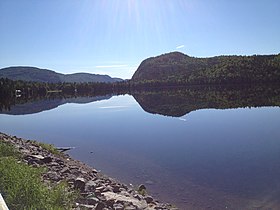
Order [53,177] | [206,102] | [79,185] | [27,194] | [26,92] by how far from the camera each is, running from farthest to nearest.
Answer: [26,92] < [206,102] < [53,177] < [79,185] < [27,194]

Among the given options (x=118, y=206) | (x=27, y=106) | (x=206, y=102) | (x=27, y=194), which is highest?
(x=27, y=194)

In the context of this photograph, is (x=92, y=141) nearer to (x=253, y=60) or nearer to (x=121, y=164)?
(x=121, y=164)

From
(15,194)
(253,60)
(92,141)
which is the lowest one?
(92,141)

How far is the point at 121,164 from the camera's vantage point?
60.8 ft

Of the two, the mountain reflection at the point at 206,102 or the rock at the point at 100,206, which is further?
the mountain reflection at the point at 206,102

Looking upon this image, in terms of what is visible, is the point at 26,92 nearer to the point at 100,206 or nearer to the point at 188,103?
the point at 188,103

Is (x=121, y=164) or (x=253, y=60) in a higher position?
(x=253, y=60)

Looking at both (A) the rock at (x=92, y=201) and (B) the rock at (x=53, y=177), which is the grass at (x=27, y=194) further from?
(B) the rock at (x=53, y=177)

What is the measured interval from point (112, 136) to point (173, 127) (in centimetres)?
721

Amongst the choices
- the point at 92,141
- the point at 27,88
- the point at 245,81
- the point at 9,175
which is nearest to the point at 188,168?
the point at 9,175

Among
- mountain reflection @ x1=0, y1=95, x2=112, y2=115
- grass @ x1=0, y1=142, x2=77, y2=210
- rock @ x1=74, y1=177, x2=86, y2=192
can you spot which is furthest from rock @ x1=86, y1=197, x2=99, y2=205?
mountain reflection @ x1=0, y1=95, x2=112, y2=115

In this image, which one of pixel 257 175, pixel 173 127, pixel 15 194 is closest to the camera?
pixel 15 194

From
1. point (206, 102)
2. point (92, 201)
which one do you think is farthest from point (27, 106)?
point (92, 201)

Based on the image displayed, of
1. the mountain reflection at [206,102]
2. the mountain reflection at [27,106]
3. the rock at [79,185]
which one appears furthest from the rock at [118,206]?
the mountain reflection at [27,106]
